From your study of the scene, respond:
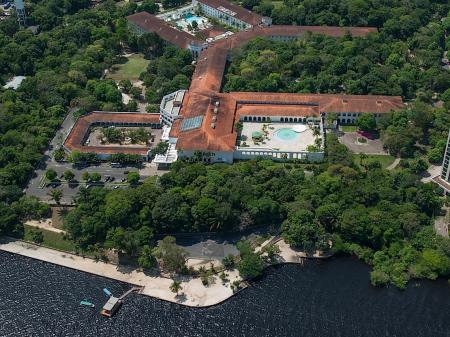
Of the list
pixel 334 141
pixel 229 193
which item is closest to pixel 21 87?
pixel 229 193

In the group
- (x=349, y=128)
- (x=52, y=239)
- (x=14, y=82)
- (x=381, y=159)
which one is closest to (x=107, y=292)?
(x=52, y=239)

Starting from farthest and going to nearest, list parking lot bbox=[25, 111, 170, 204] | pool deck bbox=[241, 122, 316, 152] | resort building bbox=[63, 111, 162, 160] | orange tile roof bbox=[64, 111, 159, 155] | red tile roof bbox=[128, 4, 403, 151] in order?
pool deck bbox=[241, 122, 316, 152] < orange tile roof bbox=[64, 111, 159, 155] < resort building bbox=[63, 111, 162, 160] < red tile roof bbox=[128, 4, 403, 151] < parking lot bbox=[25, 111, 170, 204]

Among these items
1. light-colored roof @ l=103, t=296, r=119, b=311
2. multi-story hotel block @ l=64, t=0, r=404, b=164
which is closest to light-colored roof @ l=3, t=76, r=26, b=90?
multi-story hotel block @ l=64, t=0, r=404, b=164

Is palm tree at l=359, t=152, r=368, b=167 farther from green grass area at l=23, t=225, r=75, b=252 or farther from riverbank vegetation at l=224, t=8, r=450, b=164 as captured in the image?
green grass area at l=23, t=225, r=75, b=252

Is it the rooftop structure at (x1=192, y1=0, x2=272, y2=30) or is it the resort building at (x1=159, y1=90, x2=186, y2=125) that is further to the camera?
the rooftop structure at (x1=192, y1=0, x2=272, y2=30)

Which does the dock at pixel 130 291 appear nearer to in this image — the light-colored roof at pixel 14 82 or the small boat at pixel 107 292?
the small boat at pixel 107 292

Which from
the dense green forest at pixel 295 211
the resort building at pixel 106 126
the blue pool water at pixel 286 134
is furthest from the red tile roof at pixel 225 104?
the dense green forest at pixel 295 211

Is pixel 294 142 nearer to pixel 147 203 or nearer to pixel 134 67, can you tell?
pixel 147 203
